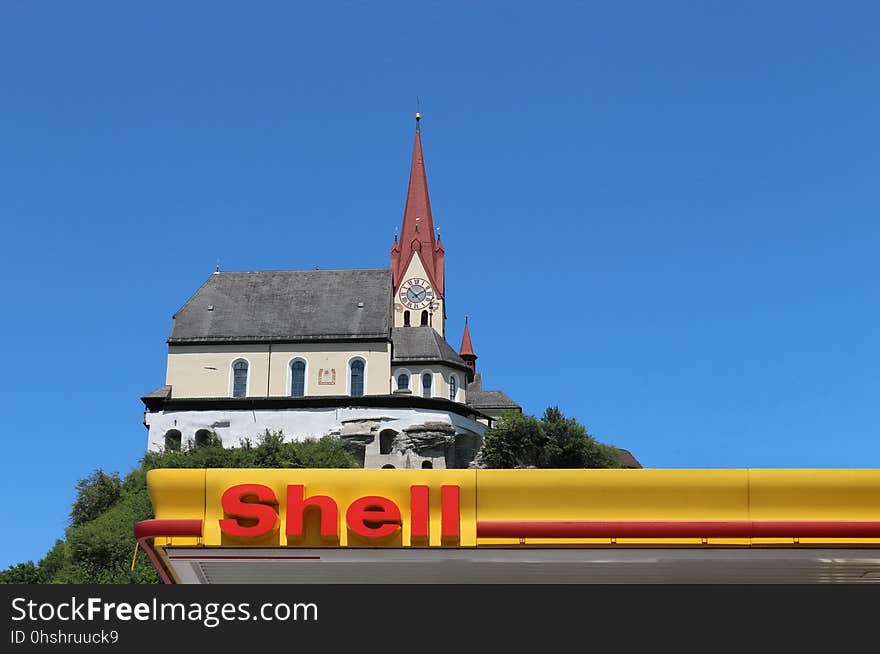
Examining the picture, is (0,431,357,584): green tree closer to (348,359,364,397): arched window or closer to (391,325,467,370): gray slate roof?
(348,359,364,397): arched window

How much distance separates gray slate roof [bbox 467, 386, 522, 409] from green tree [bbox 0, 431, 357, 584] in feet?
67.4

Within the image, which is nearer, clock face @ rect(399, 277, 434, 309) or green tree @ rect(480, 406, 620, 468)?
green tree @ rect(480, 406, 620, 468)

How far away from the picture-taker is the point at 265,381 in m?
94.8

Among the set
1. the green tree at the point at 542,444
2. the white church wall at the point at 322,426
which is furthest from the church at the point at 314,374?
the green tree at the point at 542,444

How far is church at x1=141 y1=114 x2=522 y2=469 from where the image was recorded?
9294cm

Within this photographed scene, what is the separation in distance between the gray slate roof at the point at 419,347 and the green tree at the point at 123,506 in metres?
9.82

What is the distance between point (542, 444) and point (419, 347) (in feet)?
47.2

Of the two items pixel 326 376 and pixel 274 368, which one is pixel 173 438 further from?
pixel 326 376

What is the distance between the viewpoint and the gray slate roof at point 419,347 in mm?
97625

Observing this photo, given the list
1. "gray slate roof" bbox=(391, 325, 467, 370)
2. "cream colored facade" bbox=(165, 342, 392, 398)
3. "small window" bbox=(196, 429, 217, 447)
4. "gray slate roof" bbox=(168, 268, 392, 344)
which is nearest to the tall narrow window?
"cream colored facade" bbox=(165, 342, 392, 398)

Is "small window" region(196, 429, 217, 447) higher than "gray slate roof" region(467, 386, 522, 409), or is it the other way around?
"gray slate roof" region(467, 386, 522, 409)

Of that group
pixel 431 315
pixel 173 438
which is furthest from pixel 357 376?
pixel 431 315

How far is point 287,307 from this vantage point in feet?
324

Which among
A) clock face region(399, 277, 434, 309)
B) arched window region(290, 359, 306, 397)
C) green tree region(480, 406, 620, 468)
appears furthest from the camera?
clock face region(399, 277, 434, 309)
